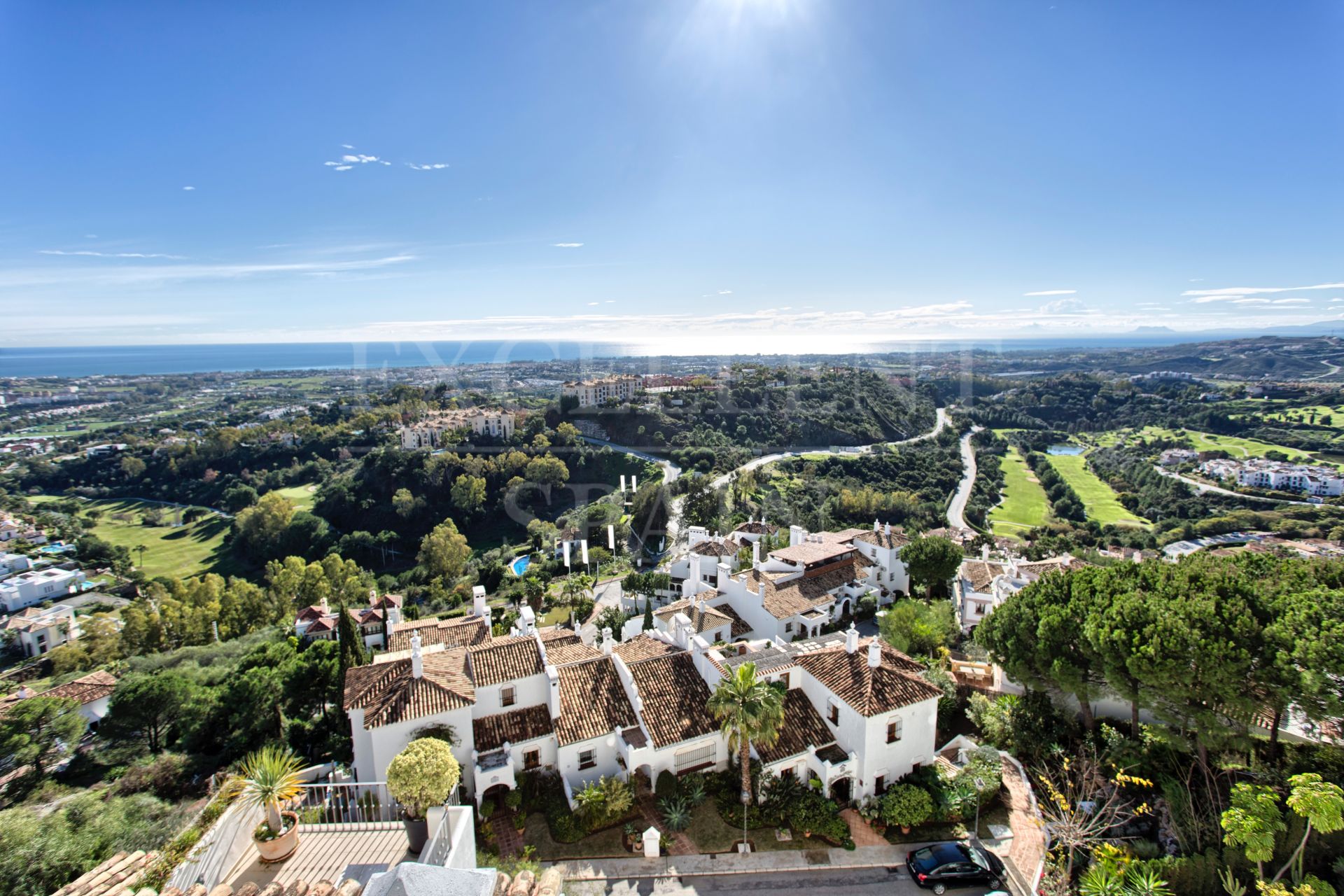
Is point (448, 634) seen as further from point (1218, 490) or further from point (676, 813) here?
point (1218, 490)

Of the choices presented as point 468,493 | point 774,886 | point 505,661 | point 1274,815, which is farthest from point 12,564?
point 1274,815

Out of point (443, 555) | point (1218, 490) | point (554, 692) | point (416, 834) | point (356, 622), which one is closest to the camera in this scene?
point (416, 834)

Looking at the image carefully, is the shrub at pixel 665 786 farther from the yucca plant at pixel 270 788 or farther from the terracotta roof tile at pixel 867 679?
the yucca plant at pixel 270 788

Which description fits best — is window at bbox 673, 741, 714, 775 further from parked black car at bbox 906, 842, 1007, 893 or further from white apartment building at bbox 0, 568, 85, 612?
white apartment building at bbox 0, 568, 85, 612

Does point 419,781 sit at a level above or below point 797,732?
above

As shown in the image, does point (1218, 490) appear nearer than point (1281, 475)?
Yes

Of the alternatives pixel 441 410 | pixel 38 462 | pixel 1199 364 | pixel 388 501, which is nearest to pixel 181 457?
pixel 38 462

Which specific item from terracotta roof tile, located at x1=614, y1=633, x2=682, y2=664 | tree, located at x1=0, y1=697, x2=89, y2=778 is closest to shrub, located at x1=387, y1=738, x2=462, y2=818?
terracotta roof tile, located at x1=614, y1=633, x2=682, y2=664
